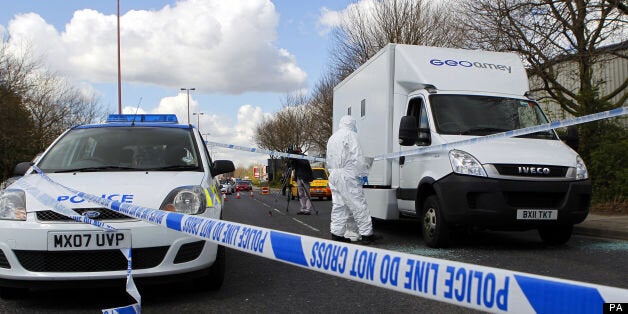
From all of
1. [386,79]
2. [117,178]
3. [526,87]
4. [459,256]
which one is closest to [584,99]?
[526,87]

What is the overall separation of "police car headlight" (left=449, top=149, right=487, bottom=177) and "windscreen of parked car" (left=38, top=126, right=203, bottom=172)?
3.07 meters

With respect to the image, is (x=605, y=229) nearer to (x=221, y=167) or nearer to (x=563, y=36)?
(x=221, y=167)

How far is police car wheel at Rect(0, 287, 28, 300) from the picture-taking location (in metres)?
A: 4.17

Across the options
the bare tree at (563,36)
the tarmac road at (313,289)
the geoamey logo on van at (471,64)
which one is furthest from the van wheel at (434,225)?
the bare tree at (563,36)

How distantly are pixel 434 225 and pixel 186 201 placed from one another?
3663 mm

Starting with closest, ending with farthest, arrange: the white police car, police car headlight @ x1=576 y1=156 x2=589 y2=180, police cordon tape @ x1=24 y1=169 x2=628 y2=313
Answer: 1. police cordon tape @ x1=24 y1=169 x2=628 y2=313
2. the white police car
3. police car headlight @ x1=576 y1=156 x2=589 y2=180

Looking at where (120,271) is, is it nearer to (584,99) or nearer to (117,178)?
(117,178)

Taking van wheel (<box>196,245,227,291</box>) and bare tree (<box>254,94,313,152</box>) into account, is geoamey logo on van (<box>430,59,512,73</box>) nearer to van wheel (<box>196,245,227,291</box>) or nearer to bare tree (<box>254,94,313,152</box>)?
van wheel (<box>196,245,227,291</box>)

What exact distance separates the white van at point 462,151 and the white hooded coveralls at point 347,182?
67cm

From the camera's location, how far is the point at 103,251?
3.74m

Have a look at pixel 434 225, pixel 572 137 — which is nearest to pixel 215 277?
pixel 434 225

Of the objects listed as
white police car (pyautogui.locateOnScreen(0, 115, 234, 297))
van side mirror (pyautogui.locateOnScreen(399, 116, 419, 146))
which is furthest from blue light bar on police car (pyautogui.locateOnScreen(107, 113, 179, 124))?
van side mirror (pyautogui.locateOnScreen(399, 116, 419, 146))

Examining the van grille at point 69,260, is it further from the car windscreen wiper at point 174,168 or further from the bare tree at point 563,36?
the bare tree at point 563,36

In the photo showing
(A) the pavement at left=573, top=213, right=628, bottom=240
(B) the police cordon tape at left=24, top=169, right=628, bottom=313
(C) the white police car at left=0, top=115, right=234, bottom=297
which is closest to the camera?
(B) the police cordon tape at left=24, top=169, right=628, bottom=313
